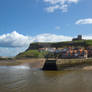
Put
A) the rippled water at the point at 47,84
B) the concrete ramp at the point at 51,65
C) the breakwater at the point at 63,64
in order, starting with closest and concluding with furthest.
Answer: the rippled water at the point at 47,84 → the breakwater at the point at 63,64 → the concrete ramp at the point at 51,65

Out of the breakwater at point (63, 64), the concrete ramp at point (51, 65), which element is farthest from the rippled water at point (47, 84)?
the concrete ramp at point (51, 65)

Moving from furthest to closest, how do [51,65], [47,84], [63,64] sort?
[51,65] → [63,64] → [47,84]

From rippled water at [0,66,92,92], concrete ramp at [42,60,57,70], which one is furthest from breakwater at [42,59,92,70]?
rippled water at [0,66,92,92]

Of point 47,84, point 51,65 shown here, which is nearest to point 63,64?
point 51,65

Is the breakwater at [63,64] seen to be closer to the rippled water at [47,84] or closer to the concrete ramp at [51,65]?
the concrete ramp at [51,65]

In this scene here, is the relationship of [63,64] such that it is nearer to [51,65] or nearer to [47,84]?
[51,65]

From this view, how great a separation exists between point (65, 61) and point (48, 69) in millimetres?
5227

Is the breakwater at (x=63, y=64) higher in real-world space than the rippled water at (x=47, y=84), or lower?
higher

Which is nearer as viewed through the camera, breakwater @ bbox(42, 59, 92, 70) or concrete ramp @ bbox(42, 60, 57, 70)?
breakwater @ bbox(42, 59, 92, 70)

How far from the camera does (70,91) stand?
1772 centimetres

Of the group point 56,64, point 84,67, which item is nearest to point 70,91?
point 56,64

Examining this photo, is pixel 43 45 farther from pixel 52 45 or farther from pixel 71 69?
pixel 71 69

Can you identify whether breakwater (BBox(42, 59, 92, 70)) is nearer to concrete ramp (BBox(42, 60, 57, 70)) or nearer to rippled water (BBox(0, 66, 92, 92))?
concrete ramp (BBox(42, 60, 57, 70))

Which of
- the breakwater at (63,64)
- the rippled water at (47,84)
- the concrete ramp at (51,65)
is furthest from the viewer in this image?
the concrete ramp at (51,65)
